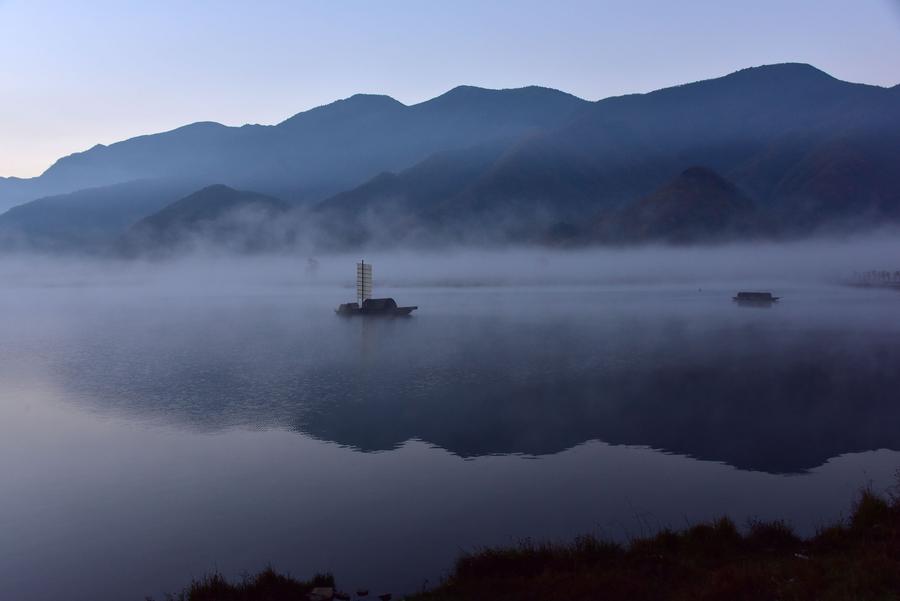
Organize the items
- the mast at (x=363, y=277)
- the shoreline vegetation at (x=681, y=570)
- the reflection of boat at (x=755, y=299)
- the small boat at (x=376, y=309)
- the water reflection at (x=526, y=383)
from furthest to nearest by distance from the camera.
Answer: the reflection of boat at (x=755, y=299) → the mast at (x=363, y=277) → the small boat at (x=376, y=309) → the water reflection at (x=526, y=383) → the shoreline vegetation at (x=681, y=570)

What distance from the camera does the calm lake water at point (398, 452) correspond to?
18141 millimetres

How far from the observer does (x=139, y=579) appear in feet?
53.9

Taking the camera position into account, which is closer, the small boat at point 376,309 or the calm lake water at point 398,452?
the calm lake water at point 398,452

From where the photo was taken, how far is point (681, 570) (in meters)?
14.3

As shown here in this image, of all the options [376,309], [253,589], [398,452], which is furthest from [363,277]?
[253,589]

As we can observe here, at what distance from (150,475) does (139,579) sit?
364 inches

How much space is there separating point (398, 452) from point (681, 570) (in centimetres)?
1516

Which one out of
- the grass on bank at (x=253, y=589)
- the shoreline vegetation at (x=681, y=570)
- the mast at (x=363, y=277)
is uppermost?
the mast at (x=363, y=277)

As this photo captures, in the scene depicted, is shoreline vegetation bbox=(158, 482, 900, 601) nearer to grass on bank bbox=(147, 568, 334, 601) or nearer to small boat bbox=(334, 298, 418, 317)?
grass on bank bbox=(147, 568, 334, 601)

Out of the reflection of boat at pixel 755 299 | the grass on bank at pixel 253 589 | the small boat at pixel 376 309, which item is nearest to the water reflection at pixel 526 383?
the grass on bank at pixel 253 589

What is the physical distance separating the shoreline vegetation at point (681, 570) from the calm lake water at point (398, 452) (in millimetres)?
1541

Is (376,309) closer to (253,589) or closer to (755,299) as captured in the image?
(755,299)

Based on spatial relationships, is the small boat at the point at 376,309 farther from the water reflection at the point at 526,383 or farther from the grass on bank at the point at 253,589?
the grass on bank at the point at 253,589

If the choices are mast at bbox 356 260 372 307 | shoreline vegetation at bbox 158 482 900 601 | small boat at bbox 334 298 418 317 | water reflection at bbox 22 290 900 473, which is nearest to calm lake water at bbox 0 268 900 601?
water reflection at bbox 22 290 900 473
